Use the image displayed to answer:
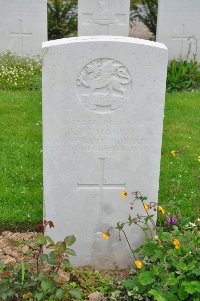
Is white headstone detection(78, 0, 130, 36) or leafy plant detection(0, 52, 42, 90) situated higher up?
white headstone detection(78, 0, 130, 36)

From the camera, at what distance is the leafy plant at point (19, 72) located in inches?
321

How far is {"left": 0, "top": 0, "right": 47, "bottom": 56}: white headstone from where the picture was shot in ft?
29.8

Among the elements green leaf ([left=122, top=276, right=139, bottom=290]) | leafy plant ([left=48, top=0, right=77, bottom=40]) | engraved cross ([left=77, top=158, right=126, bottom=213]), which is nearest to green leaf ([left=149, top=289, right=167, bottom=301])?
green leaf ([left=122, top=276, right=139, bottom=290])

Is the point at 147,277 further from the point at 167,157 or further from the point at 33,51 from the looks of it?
the point at 33,51

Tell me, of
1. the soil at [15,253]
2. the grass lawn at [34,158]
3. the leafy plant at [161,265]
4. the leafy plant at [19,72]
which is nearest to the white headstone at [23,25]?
the leafy plant at [19,72]

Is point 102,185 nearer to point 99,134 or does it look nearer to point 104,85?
point 99,134

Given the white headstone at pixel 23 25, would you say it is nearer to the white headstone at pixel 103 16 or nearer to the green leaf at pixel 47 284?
the white headstone at pixel 103 16

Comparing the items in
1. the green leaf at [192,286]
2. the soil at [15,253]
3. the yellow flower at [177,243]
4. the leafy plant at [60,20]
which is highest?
the leafy plant at [60,20]

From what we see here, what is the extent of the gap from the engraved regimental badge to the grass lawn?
2.85ft

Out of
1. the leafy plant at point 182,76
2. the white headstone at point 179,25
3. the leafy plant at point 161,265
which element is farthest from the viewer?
the white headstone at point 179,25

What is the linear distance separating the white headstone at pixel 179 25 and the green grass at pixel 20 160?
9.77 feet

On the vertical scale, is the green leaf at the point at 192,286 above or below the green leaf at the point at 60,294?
above

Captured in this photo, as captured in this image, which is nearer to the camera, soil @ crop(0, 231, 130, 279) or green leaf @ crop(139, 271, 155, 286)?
green leaf @ crop(139, 271, 155, 286)

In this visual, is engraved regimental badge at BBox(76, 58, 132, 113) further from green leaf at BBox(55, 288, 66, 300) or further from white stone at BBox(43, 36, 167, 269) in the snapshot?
green leaf at BBox(55, 288, 66, 300)
